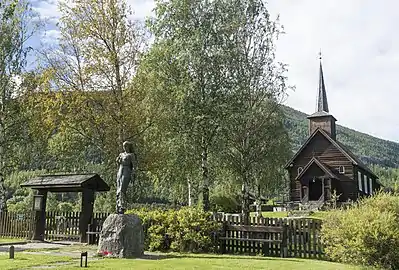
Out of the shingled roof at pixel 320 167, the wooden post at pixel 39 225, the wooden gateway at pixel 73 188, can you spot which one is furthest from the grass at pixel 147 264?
the shingled roof at pixel 320 167

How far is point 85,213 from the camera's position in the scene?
20.0 m

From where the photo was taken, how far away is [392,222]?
40.1 feet

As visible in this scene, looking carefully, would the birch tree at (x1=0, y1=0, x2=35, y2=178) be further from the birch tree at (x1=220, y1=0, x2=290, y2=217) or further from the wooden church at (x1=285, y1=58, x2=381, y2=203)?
the wooden church at (x1=285, y1=58, x2=381, y2=203)

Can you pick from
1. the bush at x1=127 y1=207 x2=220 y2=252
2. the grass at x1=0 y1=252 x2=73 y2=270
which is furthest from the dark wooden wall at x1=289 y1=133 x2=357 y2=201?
the grass at x1=0 y1=252 x2=73 y2=270

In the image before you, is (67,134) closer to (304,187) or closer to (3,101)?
(3,101)

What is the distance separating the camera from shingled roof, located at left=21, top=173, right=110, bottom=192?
66.3 feet

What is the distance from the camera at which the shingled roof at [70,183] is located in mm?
20203

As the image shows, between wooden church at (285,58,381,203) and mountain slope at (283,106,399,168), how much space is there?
9715 centimetres

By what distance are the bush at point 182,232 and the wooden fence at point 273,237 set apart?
55cm

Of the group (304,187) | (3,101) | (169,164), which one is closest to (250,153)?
(169,164)

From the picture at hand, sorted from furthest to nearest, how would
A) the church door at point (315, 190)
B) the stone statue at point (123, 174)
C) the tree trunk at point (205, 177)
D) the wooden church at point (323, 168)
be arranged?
the church door at point (315, 190) < the wooden church at point (323, 168) < the tree trunk at point (205, 177) < the stone statue at point (123, 174)

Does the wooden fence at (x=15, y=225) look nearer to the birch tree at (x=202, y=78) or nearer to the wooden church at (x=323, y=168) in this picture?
the birch tree at (x=202, y=78)

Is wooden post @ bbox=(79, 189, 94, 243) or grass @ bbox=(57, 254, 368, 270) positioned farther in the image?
wooden post @ bbox=(79, 189, 94, 243)

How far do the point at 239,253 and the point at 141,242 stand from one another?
412 centimetres
